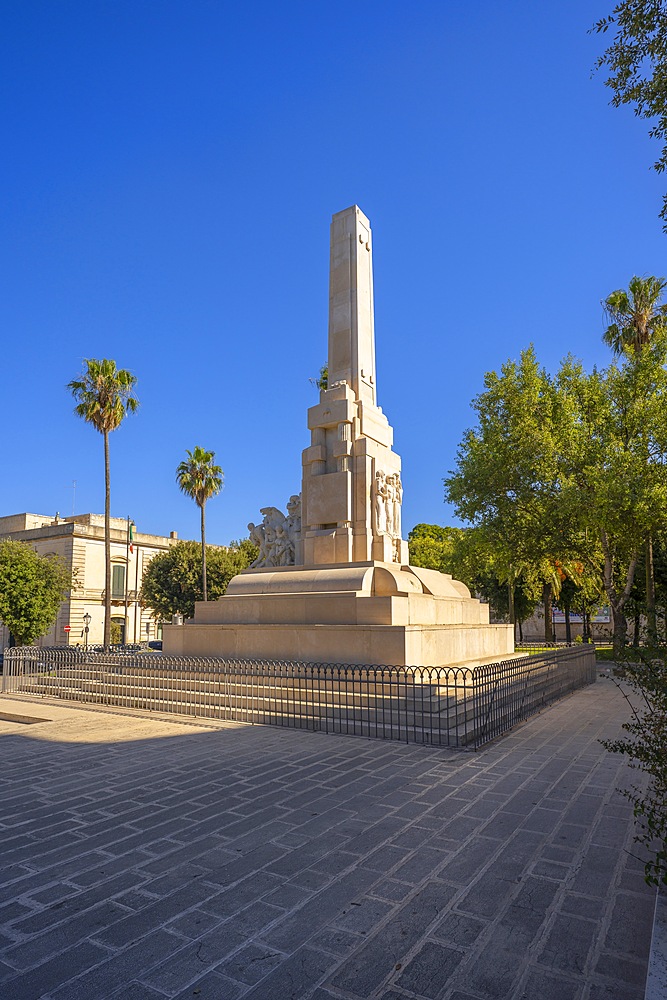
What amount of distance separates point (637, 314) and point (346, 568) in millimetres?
19142

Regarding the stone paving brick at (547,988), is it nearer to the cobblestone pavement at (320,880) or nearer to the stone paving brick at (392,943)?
the cobblestone pavement at (320,880)

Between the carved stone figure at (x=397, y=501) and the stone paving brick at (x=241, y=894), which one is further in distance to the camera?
the carved stone figure at (x=397, y=501)

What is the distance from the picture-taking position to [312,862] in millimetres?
4512

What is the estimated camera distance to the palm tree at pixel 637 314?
2522cm

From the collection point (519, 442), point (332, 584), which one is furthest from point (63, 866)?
point (519, 442)

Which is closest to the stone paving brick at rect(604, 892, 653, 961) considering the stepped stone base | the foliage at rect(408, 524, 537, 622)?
the stepped stone base

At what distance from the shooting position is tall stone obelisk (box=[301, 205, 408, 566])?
1531 cm

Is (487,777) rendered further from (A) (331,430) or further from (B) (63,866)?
(A) (331,430)

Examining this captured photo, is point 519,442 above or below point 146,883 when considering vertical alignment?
above

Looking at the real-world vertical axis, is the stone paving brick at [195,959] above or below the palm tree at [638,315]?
below

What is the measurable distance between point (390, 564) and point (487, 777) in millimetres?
8145

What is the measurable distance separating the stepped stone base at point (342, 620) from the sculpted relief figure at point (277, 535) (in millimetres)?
707

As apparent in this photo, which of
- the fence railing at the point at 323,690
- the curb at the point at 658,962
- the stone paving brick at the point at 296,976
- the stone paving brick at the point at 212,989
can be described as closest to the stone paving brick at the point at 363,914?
the stone paving brick at the point at 296,976

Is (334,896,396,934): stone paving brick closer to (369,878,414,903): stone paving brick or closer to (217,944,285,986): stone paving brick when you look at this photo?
(369,878,414,903): stone paving brick
